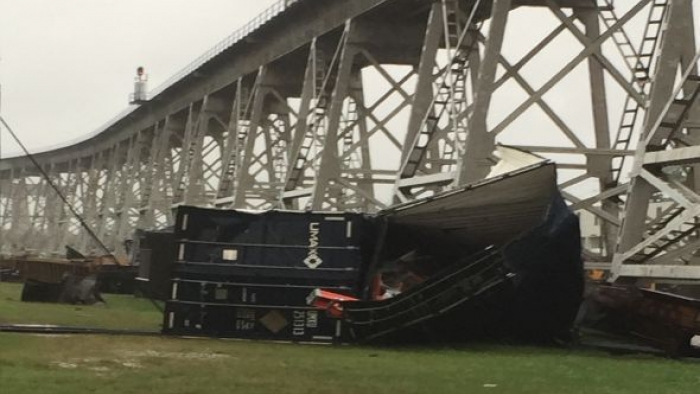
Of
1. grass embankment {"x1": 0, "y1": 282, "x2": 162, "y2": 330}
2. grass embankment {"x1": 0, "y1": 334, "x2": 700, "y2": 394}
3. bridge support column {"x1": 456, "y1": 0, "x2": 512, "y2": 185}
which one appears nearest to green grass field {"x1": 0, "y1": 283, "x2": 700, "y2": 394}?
grass embankment {"x1": 0, "y1": 334, "x2": 700, "y2": 394}

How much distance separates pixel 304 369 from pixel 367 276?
5.13 meters

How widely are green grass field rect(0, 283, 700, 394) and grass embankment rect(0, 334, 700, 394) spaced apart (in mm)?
13

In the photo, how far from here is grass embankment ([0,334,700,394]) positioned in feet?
33.1

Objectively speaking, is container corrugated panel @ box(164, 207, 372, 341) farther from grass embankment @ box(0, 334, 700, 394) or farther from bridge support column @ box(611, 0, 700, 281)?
bridge support column @ box(611, 0, 700, 281)

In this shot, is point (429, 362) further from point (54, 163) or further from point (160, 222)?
point (54, 163)

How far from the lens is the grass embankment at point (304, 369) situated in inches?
397

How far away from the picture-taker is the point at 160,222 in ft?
213

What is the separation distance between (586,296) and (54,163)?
8803 centimetres

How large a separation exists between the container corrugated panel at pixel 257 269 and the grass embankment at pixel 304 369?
88 centimetres

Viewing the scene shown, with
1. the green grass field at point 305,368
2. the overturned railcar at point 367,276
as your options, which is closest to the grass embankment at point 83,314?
the overturned railcar at point 367,276

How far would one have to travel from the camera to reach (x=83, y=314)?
21.5 meters

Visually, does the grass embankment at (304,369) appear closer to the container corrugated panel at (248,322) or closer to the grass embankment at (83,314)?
the container corrugated panel at (248,322)

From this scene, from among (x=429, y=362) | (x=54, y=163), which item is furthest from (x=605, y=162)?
(x=54, y=163)

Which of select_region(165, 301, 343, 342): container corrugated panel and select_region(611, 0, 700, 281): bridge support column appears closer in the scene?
select_region(165, 301, 343, 342): container corrugated panel
